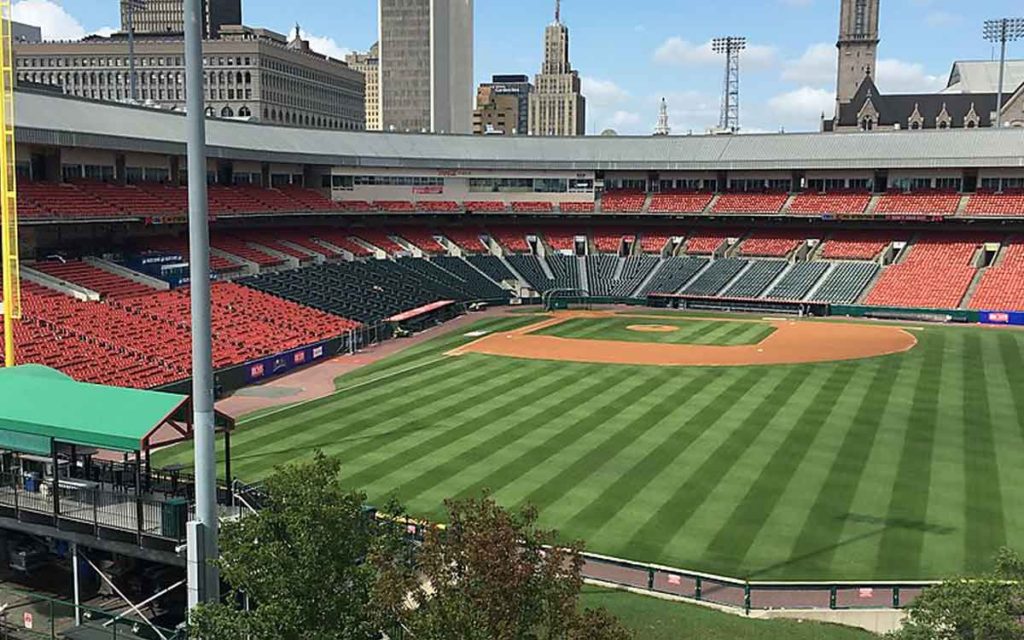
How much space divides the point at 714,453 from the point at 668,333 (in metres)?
30.6

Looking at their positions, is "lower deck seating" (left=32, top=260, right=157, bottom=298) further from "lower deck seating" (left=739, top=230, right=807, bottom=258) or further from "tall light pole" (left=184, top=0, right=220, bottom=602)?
"lower deck seating" (left=739, top=230, right=807, bottom=258)

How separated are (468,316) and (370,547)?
195ft

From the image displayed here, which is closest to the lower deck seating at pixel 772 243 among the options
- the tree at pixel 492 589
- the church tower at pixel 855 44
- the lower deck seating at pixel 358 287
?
the lower deck seating at pixel 358 287

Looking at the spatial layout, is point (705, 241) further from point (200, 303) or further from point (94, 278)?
point (200, 303)

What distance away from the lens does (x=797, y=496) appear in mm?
28750

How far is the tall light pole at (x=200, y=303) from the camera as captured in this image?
44.9 feet

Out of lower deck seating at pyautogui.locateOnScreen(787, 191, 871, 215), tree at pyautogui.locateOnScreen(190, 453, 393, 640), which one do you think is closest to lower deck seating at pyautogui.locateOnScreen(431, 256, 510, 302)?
lower deck seating at pyautogui.locateOnScreen(787, 191, 871, 215)

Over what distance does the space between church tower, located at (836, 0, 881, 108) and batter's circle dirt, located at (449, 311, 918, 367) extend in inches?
5048

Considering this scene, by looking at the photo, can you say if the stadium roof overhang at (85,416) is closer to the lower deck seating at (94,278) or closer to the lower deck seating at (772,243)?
the lower deck seating at (94,278)

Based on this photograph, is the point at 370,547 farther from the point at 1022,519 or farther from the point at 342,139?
the point at 342,139

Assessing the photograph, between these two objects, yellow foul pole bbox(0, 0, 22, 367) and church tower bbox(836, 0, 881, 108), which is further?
church tower bbox(836, 0, 881, 108)

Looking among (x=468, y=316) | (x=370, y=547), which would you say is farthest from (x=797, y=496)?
(x=468, y=316)

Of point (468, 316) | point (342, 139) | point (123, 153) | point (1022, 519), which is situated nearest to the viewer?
point (1022, 519)

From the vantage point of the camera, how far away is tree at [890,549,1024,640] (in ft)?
40.2
